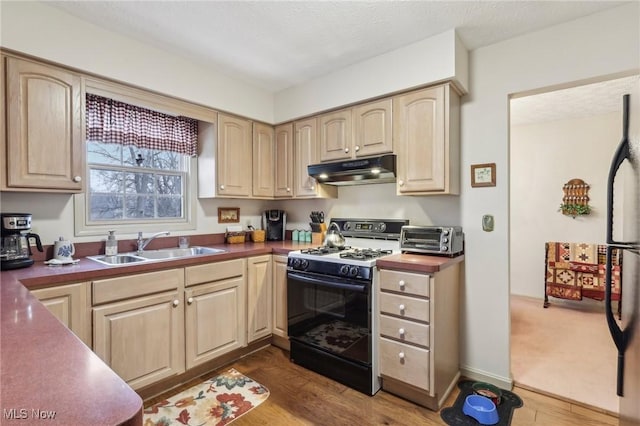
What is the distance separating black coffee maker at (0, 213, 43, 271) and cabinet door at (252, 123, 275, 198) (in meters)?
1.68

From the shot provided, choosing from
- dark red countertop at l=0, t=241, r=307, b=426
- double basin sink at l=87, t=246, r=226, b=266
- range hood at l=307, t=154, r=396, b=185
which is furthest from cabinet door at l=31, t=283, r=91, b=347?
range hood at l=307, t=154, r=396, b=185

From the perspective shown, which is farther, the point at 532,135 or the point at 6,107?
the point at 532,135

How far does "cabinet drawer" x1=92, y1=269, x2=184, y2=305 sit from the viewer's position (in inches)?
70.5

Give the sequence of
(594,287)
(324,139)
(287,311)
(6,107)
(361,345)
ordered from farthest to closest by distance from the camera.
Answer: (594,287), (324,139), (287,311), (361,345), (6,107)

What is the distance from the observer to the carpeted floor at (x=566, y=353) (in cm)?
215

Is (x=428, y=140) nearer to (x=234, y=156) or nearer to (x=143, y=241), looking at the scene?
(x=234, y=156)

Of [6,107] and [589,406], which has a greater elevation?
[6,107]

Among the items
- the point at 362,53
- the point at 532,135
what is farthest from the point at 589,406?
the point at 532,135

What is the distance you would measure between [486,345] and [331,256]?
1305mm

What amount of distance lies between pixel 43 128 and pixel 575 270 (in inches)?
211

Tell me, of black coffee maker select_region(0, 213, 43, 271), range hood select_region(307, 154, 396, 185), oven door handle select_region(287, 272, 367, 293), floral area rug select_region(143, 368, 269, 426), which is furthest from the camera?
range hood select_region(307, 154, 396, 185)

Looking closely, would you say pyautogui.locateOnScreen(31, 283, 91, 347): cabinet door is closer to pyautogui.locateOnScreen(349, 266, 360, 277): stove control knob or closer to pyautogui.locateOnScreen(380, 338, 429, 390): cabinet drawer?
pyautogui.locateOnScreen(349, 266, 360, 277): stove control knob

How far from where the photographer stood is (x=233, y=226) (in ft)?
10.6

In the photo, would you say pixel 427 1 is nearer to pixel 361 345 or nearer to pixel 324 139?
pixel 324 139
